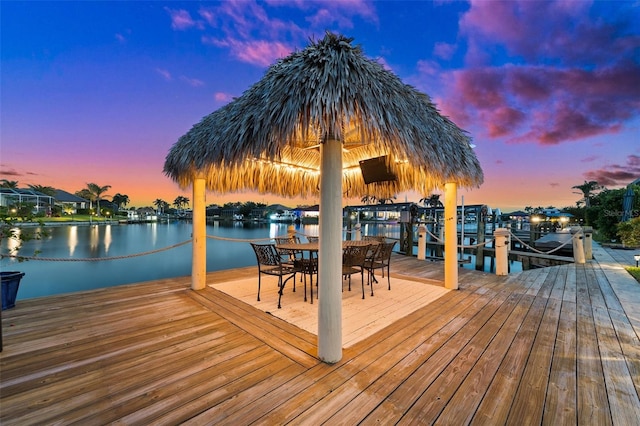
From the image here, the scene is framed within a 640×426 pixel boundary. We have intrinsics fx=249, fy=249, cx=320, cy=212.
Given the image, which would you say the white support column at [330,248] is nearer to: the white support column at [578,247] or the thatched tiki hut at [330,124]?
the thatched tiki hut at [330,124]

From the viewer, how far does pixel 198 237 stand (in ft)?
14.5

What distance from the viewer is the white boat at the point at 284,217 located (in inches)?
2753

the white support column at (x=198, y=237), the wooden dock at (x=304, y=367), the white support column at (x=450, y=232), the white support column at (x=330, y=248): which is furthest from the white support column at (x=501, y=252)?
the white support column at (x=198, y=237)

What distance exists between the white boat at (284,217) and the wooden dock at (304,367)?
215ft

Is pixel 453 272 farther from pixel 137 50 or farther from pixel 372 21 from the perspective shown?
pixel 137 50

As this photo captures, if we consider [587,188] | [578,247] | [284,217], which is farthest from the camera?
[284,217]

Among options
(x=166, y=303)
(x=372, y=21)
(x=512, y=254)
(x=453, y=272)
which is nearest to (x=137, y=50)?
(x=372, y=21)

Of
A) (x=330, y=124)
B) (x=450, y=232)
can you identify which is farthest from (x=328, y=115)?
(x=450, y=232)

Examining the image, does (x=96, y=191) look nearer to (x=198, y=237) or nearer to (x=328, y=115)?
(x=198, y=237)

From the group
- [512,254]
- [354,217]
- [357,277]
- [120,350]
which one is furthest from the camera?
[354,217]

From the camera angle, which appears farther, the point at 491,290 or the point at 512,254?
the point at 512,254

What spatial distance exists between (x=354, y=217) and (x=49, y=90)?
13.4m

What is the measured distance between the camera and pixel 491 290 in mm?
4422

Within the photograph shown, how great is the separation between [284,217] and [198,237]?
7033 cm
